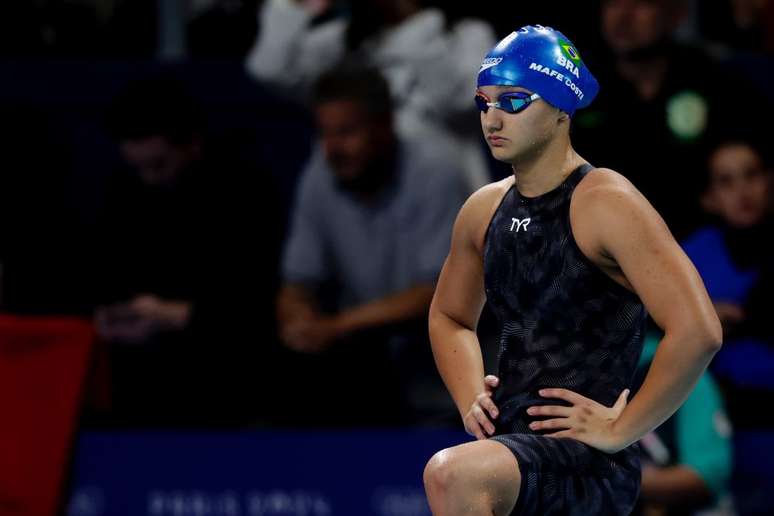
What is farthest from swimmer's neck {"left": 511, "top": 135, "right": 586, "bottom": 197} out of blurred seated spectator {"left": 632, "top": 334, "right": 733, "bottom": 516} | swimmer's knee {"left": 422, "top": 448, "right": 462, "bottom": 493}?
blurred seated spectator {"left": 632, "top": 334, "right": 733, "bottom": 516}

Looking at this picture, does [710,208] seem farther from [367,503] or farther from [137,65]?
[137,65]

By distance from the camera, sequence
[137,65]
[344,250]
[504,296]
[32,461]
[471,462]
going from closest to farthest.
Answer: [471,462] < [504,296] < [32,461] < [344,250] < [137,65]

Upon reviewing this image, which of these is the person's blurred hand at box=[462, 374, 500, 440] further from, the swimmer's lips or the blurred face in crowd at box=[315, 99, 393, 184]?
the blurred face in crowd at box=[315, 99, 393, 184]

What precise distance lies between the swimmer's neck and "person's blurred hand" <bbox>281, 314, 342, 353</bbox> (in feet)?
8.22

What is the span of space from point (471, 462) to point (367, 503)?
262cm

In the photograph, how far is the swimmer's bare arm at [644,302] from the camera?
310cm

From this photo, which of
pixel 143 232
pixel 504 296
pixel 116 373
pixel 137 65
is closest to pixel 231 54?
pixel 137 65

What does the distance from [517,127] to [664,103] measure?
2817mm

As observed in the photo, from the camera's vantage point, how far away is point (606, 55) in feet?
20.2

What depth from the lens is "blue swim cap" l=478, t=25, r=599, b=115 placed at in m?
3.24

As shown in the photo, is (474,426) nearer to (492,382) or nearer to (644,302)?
(492,382)

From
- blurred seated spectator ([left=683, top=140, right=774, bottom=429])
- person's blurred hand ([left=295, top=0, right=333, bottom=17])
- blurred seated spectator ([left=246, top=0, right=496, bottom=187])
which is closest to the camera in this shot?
blurred seated spectator ([left=683, top=140, right=774, bottom=429])

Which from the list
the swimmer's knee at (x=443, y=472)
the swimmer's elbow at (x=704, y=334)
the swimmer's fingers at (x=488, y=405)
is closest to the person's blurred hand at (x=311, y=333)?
the swimmer's fingers at (x=488, y=405)

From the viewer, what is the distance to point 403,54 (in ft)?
19.7
